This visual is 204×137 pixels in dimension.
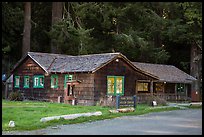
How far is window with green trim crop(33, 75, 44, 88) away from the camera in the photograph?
112 feet

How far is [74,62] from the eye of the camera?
32656 millimetres

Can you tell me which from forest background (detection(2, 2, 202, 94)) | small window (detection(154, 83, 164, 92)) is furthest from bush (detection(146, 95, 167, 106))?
forest background (detection(2, 2, 202, 94))

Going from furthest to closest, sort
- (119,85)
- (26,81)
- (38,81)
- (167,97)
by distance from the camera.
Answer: (26,81) < (167,97) < (38,81) < (119,85)

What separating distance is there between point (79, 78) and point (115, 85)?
9.96 feet

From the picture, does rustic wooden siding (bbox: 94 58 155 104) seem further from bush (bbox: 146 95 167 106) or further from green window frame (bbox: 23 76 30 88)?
green window frame (bbox: 23 76 30 88)

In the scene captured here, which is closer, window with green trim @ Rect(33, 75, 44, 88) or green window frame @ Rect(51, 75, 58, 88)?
green window frame @ Rect(51, 75, 58, 88)

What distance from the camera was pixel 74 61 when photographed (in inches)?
1297

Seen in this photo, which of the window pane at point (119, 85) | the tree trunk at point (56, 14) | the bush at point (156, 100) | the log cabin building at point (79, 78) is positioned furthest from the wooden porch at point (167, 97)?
the tree trunk at point (56, 14)

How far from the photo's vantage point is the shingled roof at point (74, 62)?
2998 cm

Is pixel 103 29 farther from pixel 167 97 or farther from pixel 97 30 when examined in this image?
pixel 167 97

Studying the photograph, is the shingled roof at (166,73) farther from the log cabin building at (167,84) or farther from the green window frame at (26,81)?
the green window frame at (26,81)

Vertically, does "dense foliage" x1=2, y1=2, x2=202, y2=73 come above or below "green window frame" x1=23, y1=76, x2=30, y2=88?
above

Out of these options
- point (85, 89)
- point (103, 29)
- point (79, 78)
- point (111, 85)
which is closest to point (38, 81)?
→ point (79, 78)

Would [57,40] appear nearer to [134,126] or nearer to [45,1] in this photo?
Answer: [45,1]
